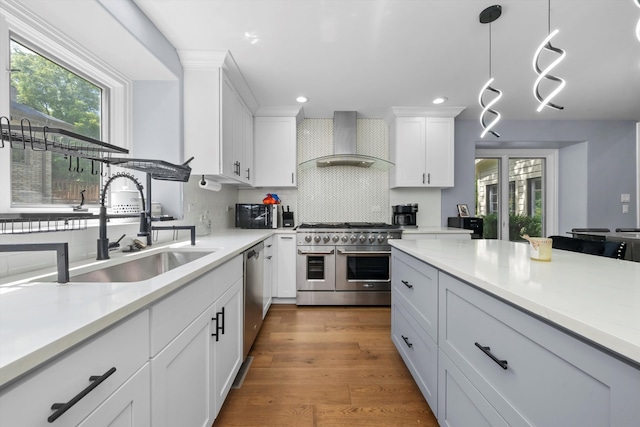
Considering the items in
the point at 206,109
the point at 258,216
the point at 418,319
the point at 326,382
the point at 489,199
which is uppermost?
the point at 206,109

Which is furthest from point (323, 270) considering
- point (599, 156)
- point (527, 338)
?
point (599, 156)

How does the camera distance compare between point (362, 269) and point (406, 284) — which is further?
point (362, 269)

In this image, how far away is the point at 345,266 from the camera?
305 cm

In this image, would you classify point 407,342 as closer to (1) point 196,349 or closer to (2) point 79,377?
(1) point 196,349

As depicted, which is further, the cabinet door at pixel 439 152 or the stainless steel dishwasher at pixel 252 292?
the cabinet door at pixel 439 152

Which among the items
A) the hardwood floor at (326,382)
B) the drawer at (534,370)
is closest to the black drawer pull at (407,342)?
the hardwood floor at (326,382)

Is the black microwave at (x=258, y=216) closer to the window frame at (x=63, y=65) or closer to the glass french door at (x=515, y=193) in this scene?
the window frame at (x=63, y=65)

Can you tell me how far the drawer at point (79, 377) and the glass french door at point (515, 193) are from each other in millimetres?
4588

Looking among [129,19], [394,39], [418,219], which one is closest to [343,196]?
[418,219]

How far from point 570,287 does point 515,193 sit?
418cm

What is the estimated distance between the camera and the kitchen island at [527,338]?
53 cm

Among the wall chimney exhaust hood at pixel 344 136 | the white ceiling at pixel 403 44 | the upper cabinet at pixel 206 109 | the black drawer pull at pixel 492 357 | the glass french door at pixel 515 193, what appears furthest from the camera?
the glass french door at pixel 515 193

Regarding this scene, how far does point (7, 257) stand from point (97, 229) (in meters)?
0.42

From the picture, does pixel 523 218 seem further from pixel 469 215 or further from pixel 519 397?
pixel 519 397
